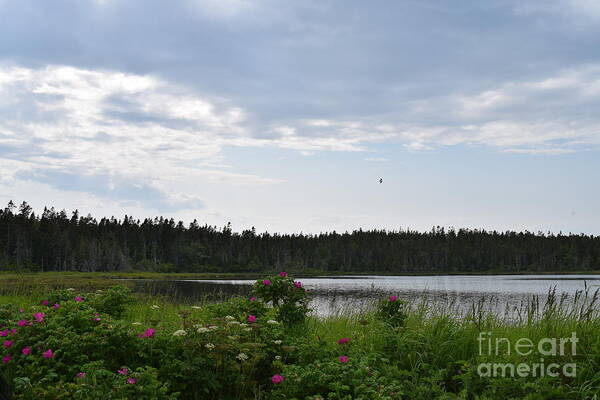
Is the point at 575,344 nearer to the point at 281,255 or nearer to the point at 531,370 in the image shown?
the point at 531,370

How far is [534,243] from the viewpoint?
185 m

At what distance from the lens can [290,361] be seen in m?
7.92

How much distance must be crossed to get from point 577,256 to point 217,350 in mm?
200066

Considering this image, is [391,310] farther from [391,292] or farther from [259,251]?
[259,251]

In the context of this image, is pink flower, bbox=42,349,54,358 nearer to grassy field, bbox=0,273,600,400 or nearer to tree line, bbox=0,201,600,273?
grassy field, bbox=0,273,600,400

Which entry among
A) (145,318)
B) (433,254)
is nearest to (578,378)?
(145,318)

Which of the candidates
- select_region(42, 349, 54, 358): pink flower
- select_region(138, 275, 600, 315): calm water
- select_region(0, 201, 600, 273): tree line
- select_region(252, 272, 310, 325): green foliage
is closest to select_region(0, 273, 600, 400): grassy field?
select_region(42, 349, 54, 358): pink flower

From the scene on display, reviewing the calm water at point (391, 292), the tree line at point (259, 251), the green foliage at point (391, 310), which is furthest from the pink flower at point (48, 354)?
the tree line at point (259, 251)

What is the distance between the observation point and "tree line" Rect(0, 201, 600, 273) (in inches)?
5084

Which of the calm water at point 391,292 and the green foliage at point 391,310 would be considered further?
the calm water at point 391,292

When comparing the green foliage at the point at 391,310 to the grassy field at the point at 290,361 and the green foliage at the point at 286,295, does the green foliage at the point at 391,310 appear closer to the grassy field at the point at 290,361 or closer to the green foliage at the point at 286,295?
the grassy field at the point at 290,361

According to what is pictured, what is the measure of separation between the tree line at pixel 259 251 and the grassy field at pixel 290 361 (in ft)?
424

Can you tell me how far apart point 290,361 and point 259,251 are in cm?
16935

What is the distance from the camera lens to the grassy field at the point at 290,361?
6078 millimetres
